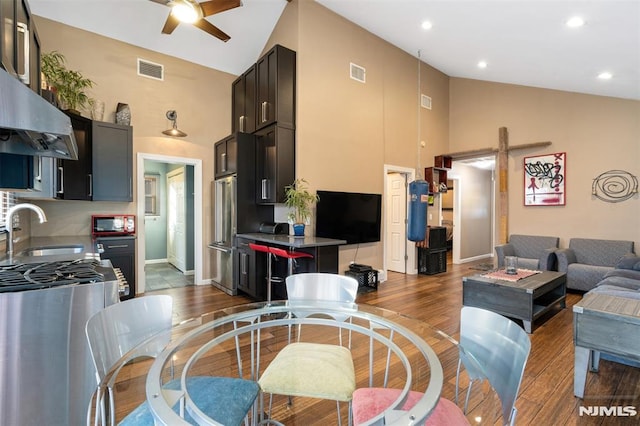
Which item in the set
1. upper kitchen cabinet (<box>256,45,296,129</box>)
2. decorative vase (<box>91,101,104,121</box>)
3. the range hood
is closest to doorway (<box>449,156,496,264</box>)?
upper kitchen cabinet (<box>256,45,296,129</box>)

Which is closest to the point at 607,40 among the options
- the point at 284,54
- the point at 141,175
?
the point at 284,54

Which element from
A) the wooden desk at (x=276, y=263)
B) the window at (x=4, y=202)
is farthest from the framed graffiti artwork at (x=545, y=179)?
the window at (x=4, y=202)

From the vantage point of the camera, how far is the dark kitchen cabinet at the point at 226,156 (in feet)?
15.1

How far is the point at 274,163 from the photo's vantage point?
14.6ft

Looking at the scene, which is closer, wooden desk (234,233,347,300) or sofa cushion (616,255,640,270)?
wooden desk (234,233,347,300)

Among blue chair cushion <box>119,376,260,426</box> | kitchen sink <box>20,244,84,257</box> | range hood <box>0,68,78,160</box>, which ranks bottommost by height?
blue chair cushion <box>119,376,260,426</box>

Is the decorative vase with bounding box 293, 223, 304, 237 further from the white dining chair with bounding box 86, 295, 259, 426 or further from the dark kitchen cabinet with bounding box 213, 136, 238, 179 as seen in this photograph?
the white dining chair with bounding box 86, 295, 259, 426

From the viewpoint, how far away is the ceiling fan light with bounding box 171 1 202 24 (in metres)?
2.95

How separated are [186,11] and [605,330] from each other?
4325mm

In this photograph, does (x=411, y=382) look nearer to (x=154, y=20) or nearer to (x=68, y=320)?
(x=68, y=320)

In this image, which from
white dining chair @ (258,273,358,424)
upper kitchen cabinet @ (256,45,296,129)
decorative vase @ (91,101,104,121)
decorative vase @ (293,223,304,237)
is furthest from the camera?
upper kitchen cabinet @ (256,45,296,129)

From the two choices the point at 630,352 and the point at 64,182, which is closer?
the point at 630,352

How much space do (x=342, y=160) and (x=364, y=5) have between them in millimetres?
2255

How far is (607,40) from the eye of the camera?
3.36m
